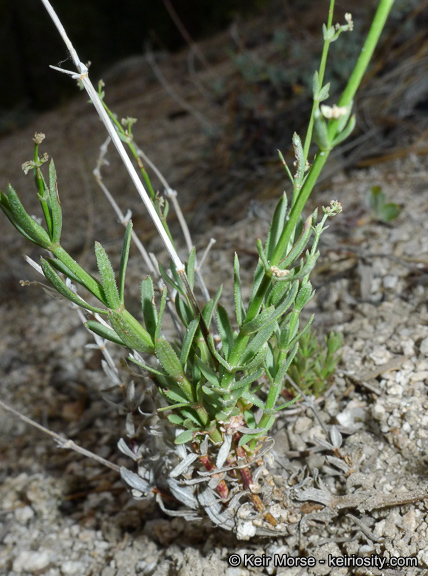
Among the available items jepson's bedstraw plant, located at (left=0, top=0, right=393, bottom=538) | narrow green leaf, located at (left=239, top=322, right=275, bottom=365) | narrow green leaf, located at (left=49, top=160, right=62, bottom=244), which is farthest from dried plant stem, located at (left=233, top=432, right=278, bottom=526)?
narrow green leaf, located at (left=49, top=160, right=62, bottom=244)

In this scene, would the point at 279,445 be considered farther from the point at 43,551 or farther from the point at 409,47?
the point at 409,47

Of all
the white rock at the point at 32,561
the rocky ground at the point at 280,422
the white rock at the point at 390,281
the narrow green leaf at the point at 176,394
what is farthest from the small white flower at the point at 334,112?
the white rock at the point at 32,561

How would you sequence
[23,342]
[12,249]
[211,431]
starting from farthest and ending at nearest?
[12,249], [23,342], [211,431]

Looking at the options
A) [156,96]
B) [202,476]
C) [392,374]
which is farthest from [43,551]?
[156,96]

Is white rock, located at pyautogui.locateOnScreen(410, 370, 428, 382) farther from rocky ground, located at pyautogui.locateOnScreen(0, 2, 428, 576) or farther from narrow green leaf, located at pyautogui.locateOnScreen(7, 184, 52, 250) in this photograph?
narrow green leaf, located at pyautogui.locateOnScreen(7, 184, 52, 250)

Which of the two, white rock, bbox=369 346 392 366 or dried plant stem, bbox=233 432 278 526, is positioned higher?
dried plant stem, bbox=233 432 278 526
